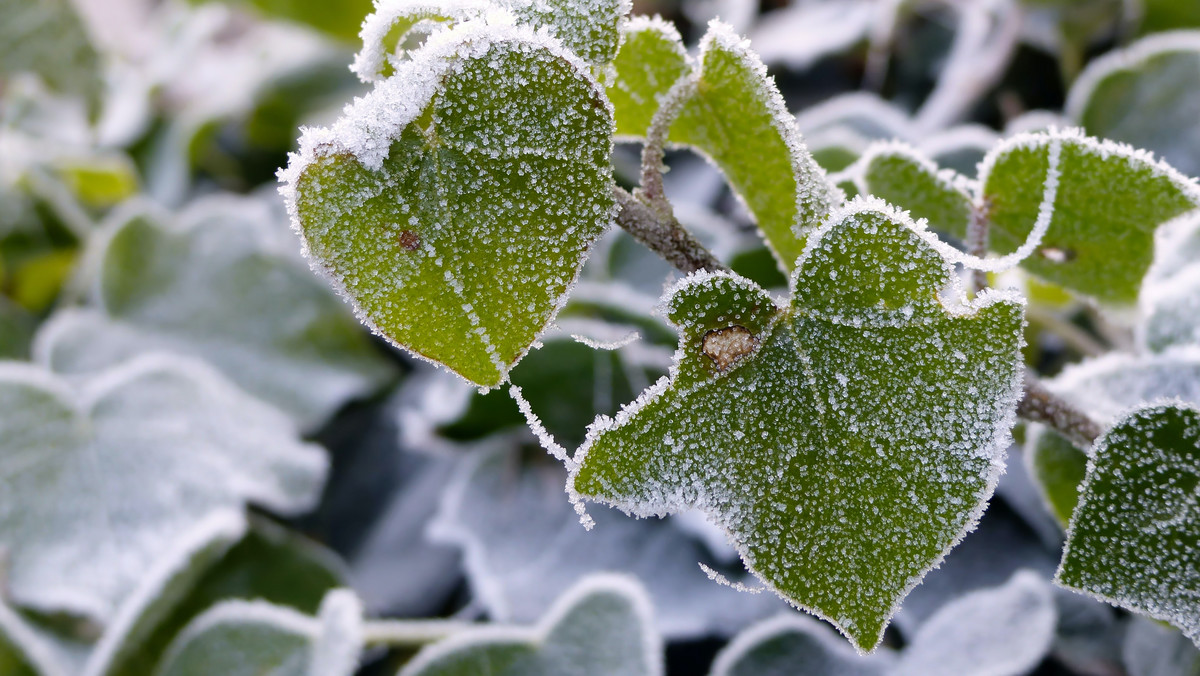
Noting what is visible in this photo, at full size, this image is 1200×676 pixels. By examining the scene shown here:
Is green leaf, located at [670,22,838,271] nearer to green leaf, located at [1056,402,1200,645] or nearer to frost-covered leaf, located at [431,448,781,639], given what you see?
green leaf, located at [1056,402,1200,645]

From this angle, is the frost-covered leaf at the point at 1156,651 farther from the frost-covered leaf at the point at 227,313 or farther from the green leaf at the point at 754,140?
the frost-covered leaf at the point at 227,313

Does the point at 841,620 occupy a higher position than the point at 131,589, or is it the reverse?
the point at 841,620

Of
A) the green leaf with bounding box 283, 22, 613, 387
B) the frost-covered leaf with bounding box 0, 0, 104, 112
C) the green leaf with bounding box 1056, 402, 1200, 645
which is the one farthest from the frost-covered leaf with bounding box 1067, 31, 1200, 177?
the frost-covered leaf with bounding box 0, 0, 104, 112

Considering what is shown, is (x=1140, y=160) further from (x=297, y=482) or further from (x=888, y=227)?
(x=297, y=482)

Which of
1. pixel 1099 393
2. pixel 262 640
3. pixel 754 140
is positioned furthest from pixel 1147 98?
pixel 262 640

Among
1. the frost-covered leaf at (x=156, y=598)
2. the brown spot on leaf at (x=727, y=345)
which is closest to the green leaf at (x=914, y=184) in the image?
the brown spot on leaf at (x=727, y=345)

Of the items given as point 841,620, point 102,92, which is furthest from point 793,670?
point 102,92
